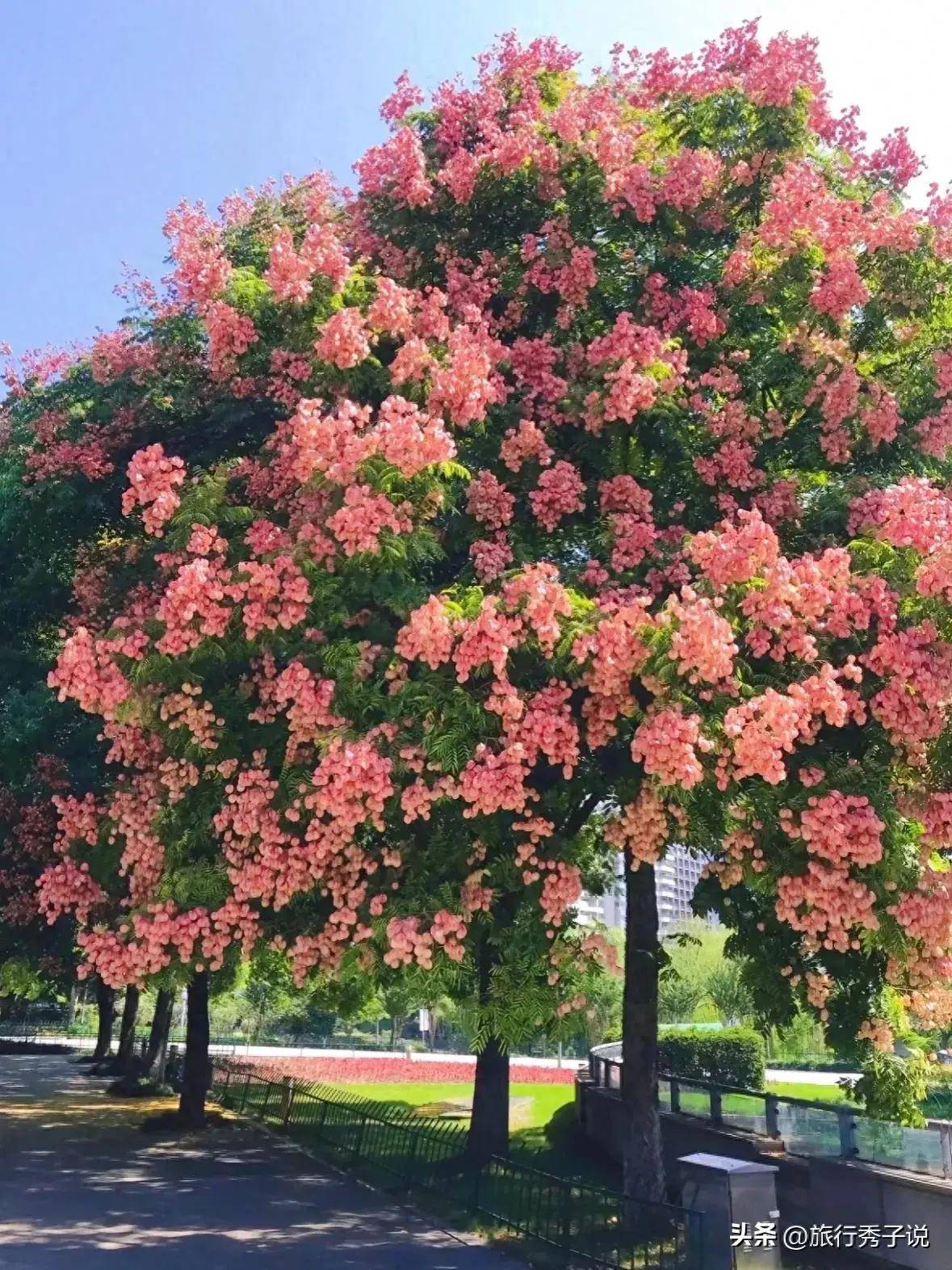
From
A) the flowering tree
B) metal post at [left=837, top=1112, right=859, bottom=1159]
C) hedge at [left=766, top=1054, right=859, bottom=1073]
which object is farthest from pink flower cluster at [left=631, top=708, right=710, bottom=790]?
hedge at [left=766, top=1054, right=859, bottom=1073]

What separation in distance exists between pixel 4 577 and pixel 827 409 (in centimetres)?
1040

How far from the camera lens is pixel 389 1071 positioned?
4156 cm

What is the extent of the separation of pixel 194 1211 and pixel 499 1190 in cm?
395

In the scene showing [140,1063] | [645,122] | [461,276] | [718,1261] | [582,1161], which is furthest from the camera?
[140,1063]

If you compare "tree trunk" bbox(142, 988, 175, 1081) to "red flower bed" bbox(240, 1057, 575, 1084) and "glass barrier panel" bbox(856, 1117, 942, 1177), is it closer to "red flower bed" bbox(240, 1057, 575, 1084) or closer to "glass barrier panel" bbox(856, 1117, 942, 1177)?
"red flower bed" bbox(240, 1057, 575, 1084)

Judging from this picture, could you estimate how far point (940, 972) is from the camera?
379 inches

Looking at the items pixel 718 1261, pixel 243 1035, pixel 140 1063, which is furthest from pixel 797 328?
pixel 243 1035

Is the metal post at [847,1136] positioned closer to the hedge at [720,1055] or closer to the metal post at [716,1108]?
the metal post at [716,1108]

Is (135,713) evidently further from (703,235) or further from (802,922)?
(703,235)

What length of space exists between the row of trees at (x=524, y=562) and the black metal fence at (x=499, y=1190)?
177cm

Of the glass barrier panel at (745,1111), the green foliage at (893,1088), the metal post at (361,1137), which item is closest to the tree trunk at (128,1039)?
the metal post at (361,1137)

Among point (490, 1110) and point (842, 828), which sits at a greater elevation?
point (842, 828)

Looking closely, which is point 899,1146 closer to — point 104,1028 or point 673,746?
point 673,746

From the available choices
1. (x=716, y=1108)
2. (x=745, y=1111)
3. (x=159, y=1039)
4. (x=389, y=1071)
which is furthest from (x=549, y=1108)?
(x=745, y=1111)
